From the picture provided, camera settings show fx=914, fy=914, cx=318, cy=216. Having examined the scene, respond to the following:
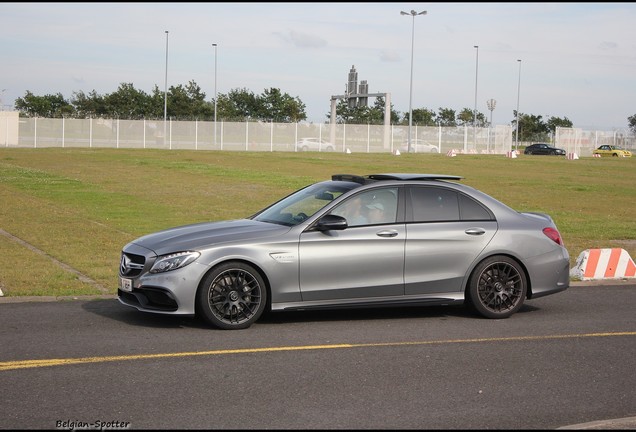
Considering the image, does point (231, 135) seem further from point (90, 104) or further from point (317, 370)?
point (317, 370)

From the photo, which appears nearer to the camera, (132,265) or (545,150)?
(132,265)

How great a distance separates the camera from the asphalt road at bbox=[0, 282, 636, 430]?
19.8 ft

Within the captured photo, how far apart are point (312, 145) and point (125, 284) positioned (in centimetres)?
6828

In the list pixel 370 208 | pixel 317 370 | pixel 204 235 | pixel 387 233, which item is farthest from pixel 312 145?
pixel 317 370

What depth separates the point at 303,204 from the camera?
9.73 meters

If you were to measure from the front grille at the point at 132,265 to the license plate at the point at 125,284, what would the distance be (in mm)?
56

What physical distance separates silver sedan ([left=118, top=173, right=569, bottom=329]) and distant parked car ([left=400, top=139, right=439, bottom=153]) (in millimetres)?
69230

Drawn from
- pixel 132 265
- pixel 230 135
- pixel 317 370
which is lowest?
pixel 317 370

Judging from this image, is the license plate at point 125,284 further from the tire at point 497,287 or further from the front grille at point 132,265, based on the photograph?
the tire at point 497,287

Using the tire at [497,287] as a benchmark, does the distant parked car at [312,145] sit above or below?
above

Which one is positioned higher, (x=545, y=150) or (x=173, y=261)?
(x=545, y=150)

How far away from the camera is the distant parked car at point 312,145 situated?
7662 centimetres

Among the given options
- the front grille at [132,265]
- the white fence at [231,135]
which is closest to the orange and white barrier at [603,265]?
the front grille at [132,265]

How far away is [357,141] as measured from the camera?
79250mm
